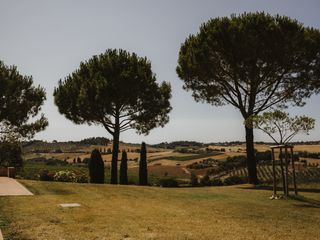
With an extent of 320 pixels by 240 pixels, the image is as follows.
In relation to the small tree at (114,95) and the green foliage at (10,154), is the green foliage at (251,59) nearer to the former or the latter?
the small tree at (114,95)

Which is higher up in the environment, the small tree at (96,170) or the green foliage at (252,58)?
the green foliage at (252,58)

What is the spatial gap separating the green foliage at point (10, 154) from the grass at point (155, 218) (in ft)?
78.3

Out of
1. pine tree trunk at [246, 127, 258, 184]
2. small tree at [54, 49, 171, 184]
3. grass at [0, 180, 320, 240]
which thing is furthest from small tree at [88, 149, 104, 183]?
grass at [0, 180, 320, 240]

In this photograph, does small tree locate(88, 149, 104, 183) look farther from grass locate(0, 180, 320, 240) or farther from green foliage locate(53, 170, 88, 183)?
grass locate(0, 180, 320, 240)

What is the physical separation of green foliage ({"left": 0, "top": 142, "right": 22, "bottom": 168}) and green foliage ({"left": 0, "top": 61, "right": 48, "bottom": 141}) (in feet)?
8.13

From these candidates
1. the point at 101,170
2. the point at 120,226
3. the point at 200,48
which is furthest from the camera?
the point at 101,170

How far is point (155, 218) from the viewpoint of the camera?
13.1 metres

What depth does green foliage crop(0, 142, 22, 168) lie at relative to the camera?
4091cm

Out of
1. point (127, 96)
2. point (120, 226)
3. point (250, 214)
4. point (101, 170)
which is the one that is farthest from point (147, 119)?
point (120, 226)

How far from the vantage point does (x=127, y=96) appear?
37.1 meters

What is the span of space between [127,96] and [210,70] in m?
10.3

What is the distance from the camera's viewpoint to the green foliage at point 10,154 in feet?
134

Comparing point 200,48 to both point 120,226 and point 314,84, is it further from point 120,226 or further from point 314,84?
point 120,226

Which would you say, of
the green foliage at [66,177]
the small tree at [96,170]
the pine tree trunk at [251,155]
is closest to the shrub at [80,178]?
the green foliage at [66,177]
